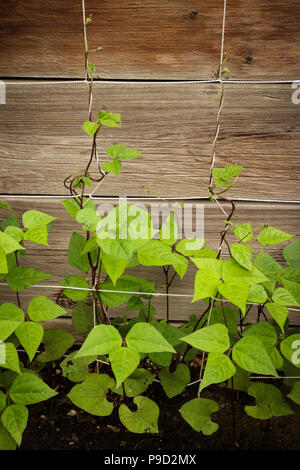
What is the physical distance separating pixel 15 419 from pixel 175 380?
47 cm

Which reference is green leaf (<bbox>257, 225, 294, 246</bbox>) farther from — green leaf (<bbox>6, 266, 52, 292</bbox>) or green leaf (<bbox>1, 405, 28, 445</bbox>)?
green leaf (<bbox>1, 405, 28, 445</bbox>)

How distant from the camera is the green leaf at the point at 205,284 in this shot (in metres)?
0.81

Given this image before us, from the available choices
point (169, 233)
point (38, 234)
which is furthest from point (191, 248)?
point (38, 234)

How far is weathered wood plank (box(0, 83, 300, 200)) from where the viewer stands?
3.60 ft

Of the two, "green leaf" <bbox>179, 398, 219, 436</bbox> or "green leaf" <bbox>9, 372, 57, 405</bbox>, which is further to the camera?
"green leaf" <bbox>179, 398, 219, 436</bbox>

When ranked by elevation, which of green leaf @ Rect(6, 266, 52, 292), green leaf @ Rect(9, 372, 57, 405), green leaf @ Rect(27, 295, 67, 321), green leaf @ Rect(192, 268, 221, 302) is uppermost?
green leaf @ Rect(192, 268, 221, 302)

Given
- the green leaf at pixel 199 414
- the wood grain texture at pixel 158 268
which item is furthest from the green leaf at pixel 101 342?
the wood grain texture at pixel 158 268

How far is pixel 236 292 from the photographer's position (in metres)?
0.80

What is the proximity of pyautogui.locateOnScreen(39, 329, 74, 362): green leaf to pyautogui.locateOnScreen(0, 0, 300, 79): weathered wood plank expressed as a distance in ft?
2.61

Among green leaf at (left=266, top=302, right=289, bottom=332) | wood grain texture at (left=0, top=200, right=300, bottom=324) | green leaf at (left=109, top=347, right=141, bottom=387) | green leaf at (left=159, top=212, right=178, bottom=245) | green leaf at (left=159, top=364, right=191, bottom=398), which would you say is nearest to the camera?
green leaf at (left=109, top=347, right=141, bottom=387)

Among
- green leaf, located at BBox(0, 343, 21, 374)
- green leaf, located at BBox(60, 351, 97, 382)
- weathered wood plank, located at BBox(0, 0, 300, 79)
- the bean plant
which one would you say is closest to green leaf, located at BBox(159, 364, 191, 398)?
the bean plant

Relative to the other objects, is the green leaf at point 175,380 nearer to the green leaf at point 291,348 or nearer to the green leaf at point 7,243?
the green leaf at point 291,348

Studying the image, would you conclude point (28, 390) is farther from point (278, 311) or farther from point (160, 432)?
point (278, 311)
